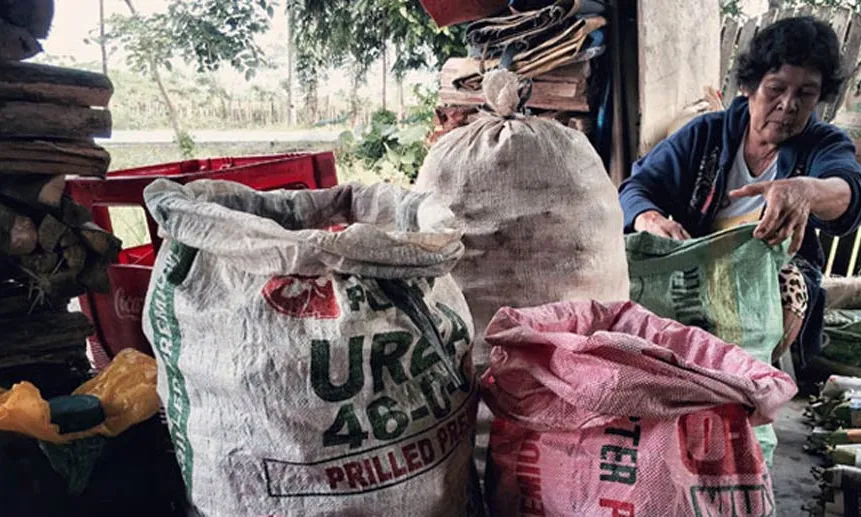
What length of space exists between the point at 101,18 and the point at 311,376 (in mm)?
4146

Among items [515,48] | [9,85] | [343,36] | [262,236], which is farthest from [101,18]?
[262,236]

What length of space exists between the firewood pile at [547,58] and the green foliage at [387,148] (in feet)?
6.75

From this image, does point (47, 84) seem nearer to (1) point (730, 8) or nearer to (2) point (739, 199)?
(2) point (739, 199)

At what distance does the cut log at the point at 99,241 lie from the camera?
1.41 meters

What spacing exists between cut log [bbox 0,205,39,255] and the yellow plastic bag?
11.9 inches

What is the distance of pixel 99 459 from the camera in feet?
3.61

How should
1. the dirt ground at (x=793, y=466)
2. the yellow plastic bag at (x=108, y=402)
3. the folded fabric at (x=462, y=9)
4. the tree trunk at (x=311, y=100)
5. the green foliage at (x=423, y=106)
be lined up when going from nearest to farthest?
the yellow plastic bag at (x=108, y=402)
the dirt ground at (x=793, y=466)
the folded fabric at (x=462, y=9)
the green foliage at (x=423, y=106)
the tree trunk at (x=311, y=100)

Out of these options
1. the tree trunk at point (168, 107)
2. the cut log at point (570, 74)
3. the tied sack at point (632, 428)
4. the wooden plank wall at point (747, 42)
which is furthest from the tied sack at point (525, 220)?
the tree trunk at point (168, 107)

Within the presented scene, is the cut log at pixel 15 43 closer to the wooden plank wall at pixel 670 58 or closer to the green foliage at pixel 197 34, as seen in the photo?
the wooden plank wall at pixel 670 58

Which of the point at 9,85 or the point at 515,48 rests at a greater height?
the point at 515,48

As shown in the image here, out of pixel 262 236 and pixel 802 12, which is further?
pixel 802 12

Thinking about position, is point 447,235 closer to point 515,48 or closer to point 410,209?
point 410,209

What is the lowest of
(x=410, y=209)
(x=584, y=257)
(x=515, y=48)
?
(x=584, y=257)

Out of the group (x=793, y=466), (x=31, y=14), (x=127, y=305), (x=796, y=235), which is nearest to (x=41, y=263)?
(x=127, y=305)
